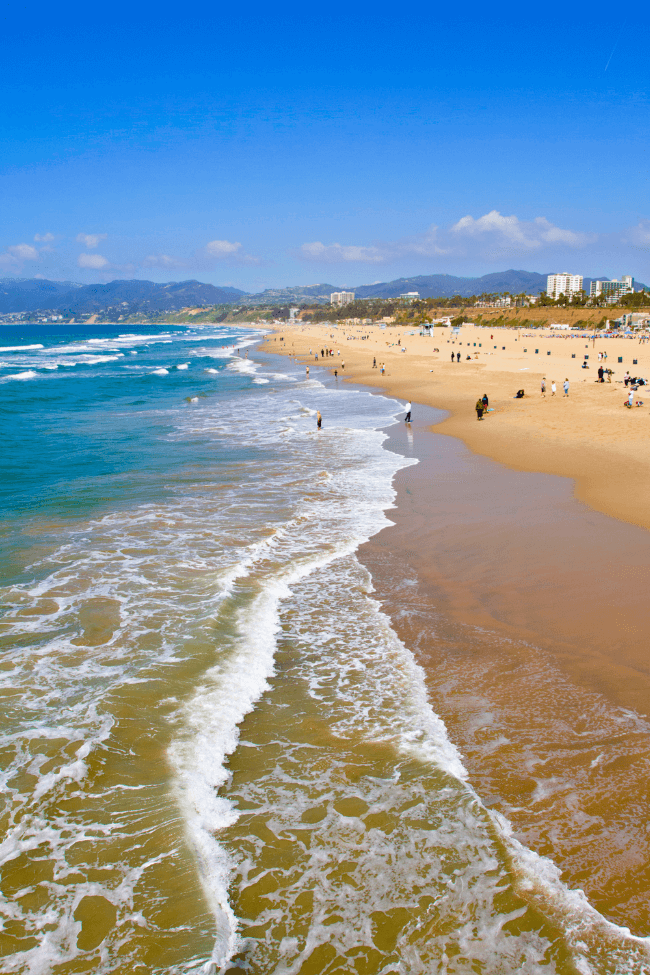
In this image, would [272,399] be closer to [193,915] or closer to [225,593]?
[225,593]

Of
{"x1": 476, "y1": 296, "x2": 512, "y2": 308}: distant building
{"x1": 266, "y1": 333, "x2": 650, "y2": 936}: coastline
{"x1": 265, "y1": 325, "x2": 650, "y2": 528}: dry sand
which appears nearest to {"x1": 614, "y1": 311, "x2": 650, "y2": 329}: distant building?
{"x1": 265, "y1": 325, "x2": 650, "y2": 528}: dry sand

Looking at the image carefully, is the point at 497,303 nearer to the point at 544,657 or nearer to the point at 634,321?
the point at 634,321

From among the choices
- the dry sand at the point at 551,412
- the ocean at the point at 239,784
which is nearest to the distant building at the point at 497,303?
the dry sand at the point at 551,412

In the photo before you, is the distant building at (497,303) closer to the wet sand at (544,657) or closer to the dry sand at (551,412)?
the dry sand at (551,412)

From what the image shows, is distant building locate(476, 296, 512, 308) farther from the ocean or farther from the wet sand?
the ocean

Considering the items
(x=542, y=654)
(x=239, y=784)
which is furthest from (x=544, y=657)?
(x=239, y=784)

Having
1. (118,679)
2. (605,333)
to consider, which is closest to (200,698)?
(118,679)
